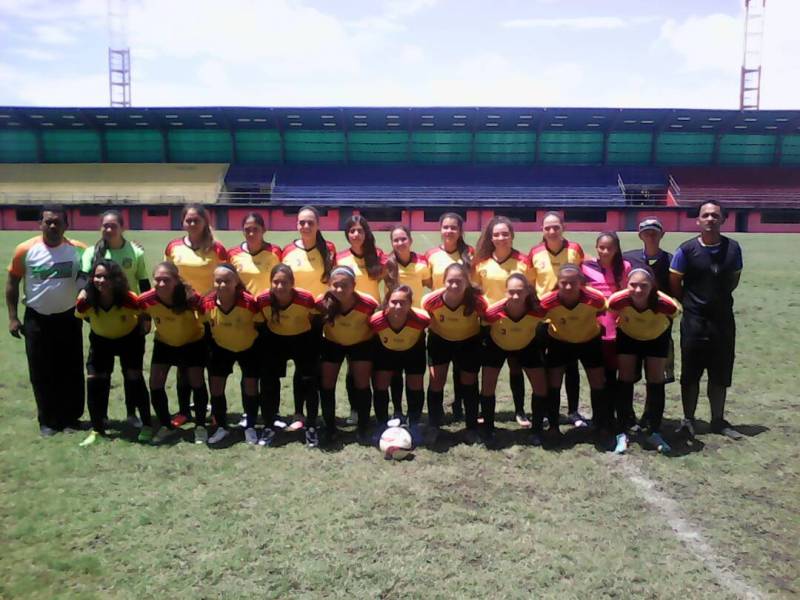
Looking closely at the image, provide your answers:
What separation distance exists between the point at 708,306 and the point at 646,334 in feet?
2.30

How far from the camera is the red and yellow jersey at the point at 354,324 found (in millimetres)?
5176

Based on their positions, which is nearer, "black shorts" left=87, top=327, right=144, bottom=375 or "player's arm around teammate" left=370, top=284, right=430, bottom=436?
"player's arm around teammate" left=370, top=284, right=430, bottom=436

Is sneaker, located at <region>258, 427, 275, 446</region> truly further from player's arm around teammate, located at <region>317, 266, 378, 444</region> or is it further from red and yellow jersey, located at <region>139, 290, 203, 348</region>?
red and yellow jersey, located at <region>139, 290, 203, 348</region>

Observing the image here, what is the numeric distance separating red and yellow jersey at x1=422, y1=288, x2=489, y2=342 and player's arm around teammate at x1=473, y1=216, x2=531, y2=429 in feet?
0.84

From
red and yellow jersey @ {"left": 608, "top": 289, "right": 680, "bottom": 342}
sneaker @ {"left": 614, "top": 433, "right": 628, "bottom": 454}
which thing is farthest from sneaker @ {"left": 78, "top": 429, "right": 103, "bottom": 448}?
red and yellow jersey @ {"left": 608, "top": 289, "right": 680, "bottom": 342}

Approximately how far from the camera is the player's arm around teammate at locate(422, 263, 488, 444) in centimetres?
508

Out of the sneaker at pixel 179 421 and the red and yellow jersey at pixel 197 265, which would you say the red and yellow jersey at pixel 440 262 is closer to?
the red and yellow jersey at pixel 197 265

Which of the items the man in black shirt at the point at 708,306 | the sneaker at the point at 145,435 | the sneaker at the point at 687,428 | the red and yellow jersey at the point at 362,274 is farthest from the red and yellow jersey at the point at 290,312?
the sneaker at the point at 687,428

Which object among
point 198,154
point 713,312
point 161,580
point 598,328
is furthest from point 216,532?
point 198,154

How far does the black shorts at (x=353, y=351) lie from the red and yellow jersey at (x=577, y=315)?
1.41m

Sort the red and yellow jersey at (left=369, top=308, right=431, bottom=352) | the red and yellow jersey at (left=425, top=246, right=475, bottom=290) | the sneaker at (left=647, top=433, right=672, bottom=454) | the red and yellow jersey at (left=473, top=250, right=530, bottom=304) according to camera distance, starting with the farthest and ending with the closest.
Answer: the red and yellow jersey at (left=425, top=246, right=475, bottom=290) < the red and yellow jersey at (left=473, top=250, right=530, bottom=304) < the red and yellow jersey at (left=369, top=308, right=431, bottom=352) < the sneaker at (left=647, top=433, right=672, bottom=454)

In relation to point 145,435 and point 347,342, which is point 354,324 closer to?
point 347,342

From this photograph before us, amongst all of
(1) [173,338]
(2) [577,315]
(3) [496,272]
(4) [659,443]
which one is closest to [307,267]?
(1) [173,338]

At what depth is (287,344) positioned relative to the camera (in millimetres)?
5254
